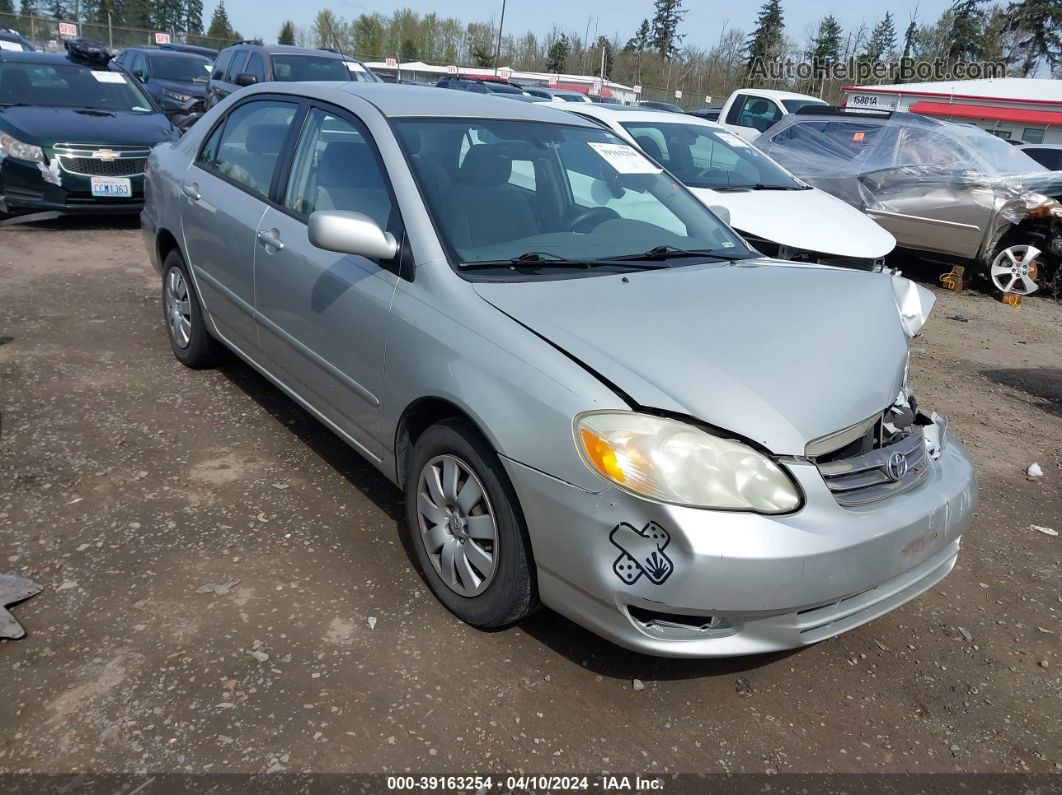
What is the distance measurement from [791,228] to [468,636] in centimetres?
475

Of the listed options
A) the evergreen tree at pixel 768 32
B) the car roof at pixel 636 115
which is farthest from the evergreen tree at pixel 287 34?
the car roof at pixel 636 115

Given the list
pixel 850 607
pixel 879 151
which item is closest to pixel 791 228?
pixel 879 151

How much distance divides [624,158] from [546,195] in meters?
0.63

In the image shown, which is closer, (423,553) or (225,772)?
(225,772)

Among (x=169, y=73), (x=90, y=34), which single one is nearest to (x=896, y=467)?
(x=169, y=73)

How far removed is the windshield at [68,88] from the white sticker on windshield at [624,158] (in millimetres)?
7241

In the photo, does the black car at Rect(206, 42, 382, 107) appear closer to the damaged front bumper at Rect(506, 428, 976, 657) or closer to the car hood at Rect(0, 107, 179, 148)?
the car hood at Rect(0, 107, 179, 148)

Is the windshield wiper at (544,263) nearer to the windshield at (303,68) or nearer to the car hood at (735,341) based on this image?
the car hood at (735,341)

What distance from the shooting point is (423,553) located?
2.97m

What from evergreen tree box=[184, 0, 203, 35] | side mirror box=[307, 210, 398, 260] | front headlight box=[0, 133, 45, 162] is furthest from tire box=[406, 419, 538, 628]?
evergreen tree box=[184, 0, 203, 35]

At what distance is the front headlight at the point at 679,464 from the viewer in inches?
87.4

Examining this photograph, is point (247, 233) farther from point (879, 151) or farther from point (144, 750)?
point (879, 151)

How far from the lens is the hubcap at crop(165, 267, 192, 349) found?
475cm

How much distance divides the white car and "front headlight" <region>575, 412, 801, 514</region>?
3.85 metres
